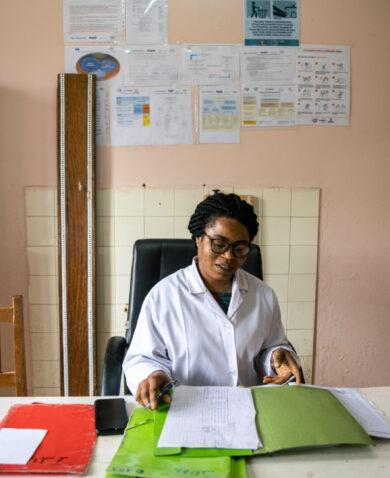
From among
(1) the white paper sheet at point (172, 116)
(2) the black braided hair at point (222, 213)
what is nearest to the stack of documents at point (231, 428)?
(2) the black braided hair at point (222, 213)

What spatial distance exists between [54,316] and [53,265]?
1.03 ft

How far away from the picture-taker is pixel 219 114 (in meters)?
2.37

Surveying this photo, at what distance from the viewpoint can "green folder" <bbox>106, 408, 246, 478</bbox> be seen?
79 cm

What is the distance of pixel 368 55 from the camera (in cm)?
239

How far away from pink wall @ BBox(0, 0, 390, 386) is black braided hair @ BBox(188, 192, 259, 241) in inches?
41.0

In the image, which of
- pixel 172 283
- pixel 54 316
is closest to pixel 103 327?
pixel 54 316

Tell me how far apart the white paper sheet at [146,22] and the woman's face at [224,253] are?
1522 mm

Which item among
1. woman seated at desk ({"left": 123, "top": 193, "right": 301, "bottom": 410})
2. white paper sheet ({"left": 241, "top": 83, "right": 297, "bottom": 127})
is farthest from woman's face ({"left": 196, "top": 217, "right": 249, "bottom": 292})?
white paper sheet ({"left": 241, "top": 83, "right": 297, "bottom": 127})

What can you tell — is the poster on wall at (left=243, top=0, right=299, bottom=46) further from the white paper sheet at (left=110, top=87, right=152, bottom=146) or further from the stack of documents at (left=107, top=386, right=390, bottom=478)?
the stack of documents at (left=107, top=386, right=390, bottom=478)

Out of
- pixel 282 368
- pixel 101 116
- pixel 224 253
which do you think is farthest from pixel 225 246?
pixel 101 116

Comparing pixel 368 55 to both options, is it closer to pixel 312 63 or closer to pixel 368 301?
pixel 312 63

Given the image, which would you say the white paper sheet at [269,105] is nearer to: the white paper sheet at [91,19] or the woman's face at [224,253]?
the white paper sheet at [91,19]

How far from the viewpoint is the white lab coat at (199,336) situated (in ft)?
4.24

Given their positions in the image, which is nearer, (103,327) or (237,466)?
(237,466)
